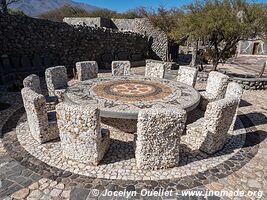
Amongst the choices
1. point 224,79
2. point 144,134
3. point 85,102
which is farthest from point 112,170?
point 224,79

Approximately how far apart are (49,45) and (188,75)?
9031 mm

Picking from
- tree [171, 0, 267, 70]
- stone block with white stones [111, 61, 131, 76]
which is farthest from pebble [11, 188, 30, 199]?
tree [171, 0, 267, 70]

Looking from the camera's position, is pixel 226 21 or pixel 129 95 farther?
pixel 226 21

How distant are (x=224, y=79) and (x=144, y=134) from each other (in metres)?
4.71

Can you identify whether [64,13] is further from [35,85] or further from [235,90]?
[235,90]

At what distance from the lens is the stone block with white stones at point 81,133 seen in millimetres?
4562

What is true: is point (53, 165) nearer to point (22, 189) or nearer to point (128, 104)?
point (22, 189)

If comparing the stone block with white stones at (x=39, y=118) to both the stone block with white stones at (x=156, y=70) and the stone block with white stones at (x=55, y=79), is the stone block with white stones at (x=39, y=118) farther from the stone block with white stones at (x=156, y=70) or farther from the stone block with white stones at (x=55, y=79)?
the stone block with white stones at (x=156, y=70)

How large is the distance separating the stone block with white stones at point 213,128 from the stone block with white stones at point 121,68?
5.39 meters

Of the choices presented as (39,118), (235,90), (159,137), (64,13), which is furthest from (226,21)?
(64,13)

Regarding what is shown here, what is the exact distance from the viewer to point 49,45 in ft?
45.2

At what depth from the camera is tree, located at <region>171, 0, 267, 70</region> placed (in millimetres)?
11258

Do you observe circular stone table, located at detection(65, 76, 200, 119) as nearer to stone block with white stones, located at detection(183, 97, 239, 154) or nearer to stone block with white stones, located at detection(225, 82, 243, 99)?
stone block with white stones, located at detection(183, 97, 239, 154)

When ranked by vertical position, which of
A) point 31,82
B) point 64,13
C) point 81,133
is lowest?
point 81,133
